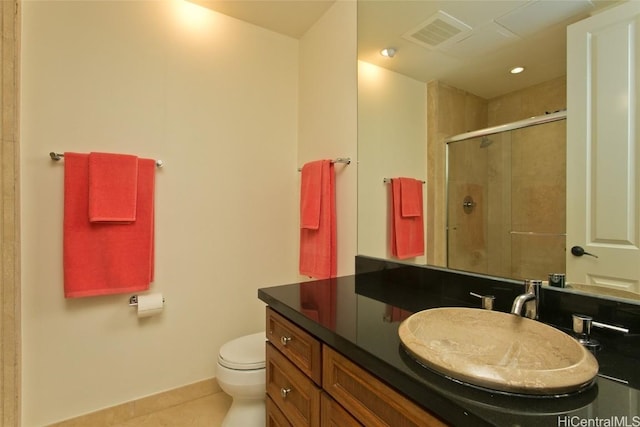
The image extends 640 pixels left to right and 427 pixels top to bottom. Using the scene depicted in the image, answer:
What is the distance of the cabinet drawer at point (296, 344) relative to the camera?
3.06 feet

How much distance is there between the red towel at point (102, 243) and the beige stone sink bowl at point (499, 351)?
148 centimetres

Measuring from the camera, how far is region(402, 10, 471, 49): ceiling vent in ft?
4.04

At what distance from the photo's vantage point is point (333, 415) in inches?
33.4

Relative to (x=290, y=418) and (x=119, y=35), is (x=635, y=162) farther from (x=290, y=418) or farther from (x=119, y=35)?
(x=119, y=35)

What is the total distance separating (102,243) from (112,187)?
299mm

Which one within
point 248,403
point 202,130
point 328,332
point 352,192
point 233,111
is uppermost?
point 233,111

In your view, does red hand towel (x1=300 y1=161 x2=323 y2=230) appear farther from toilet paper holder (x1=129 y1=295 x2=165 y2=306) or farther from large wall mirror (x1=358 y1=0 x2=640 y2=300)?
toilet paper holder (x1=129 y1=295 x2=165 y2=306)

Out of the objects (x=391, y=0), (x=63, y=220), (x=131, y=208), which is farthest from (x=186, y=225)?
(x=391, y=0)

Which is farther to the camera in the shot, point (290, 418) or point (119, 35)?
point (119, 35)

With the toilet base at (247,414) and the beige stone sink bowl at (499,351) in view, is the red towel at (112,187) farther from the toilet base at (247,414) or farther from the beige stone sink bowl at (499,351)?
the beige stone sink bowl at (499,351)

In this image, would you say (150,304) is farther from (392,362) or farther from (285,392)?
(392,362)

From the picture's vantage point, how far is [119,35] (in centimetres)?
167

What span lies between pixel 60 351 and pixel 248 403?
999mm

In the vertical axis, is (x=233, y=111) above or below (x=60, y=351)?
above
